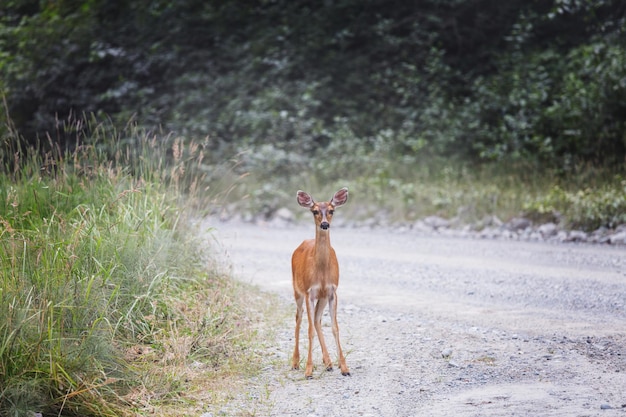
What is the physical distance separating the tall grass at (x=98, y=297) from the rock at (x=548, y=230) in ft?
20.4

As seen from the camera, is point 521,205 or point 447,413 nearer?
point 447,413

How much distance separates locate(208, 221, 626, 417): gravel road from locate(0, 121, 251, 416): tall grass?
604 mm

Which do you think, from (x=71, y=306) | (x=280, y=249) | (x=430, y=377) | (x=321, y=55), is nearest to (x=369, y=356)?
(x=430, y=377)

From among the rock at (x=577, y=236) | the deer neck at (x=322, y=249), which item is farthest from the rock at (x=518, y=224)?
the deer neck at (x=322, y=249)

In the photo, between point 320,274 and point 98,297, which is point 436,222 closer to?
point 320,274

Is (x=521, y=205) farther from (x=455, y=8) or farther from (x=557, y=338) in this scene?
A: (x=455, y=8)

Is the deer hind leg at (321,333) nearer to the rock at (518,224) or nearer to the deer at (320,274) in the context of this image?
the deer at (320,274)

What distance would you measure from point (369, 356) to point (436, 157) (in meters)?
11.8

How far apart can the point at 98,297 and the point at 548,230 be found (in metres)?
8.72

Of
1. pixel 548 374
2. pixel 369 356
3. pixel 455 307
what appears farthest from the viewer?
pixel 455 307

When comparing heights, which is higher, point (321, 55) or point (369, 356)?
point (321, 55)

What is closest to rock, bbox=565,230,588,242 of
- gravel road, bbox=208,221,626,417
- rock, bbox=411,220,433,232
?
gravel road, bbox=208,221,626,417

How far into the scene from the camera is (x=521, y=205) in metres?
13.6

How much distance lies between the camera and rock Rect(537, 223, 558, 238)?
12.5m
